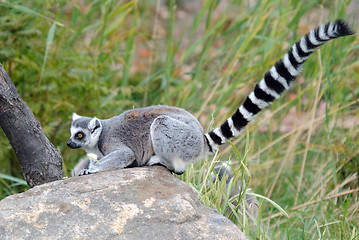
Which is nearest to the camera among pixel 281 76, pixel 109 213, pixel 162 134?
pixel 109 213

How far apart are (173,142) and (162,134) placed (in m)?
0.11

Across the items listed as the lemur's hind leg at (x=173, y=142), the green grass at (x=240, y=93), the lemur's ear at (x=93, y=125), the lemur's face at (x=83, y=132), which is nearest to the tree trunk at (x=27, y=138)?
the lemur's face at (x=83, y=132)

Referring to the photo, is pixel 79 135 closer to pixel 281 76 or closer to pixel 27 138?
pixel 27 138

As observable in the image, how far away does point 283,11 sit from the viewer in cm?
587

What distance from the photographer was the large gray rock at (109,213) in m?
2.67

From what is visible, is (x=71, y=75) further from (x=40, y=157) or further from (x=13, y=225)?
(x=13, y=225)

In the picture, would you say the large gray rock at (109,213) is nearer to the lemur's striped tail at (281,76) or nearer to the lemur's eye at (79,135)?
the lemur's eye at (79,135)

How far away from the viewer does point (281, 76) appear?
10.9 ft

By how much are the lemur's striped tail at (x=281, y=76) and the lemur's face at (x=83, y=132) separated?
1.01 m

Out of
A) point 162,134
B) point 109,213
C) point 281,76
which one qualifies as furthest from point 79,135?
point 281,76

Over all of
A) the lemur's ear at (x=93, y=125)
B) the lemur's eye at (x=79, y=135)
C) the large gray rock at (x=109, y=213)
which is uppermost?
the lemur's ear at (x=93, y=125)

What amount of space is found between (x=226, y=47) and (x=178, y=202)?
3.53 m

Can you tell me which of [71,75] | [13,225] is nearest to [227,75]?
[71,75]

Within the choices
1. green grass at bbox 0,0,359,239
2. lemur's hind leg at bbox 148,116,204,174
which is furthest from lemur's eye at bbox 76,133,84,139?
green grass at bbox 0,0,359,239
